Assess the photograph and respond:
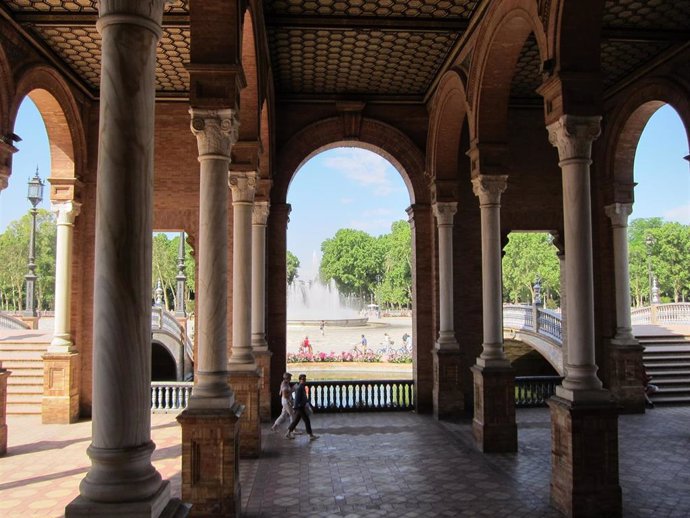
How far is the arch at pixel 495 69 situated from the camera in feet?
31.2

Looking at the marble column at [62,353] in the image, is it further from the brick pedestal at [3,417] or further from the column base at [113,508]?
the column base at [113,508]

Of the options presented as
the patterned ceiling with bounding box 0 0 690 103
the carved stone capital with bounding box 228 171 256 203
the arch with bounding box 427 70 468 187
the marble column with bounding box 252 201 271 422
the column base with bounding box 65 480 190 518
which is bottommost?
the column base with bounding box 65 480 190 518

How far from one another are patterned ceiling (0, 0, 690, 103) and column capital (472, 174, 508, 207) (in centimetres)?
290

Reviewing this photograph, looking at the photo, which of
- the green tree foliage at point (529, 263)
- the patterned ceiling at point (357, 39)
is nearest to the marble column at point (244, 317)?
the patterned ceiling at point (357, 39)

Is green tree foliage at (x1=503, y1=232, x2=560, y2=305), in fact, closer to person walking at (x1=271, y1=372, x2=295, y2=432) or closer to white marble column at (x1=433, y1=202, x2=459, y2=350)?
white marble column at (x1=433, y1=202, x2=459, y2=350)

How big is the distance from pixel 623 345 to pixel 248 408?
9.55 meters

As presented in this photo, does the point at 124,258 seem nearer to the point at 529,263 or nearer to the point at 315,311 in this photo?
the point at 315,311

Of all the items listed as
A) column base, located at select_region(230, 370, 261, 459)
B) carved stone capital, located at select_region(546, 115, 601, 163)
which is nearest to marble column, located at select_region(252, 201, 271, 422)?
column base, located at select_region(230, 370, 261, 459)

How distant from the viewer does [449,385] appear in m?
13.7

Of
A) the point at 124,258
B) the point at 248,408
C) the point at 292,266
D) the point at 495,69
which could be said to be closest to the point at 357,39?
the point at 495,69

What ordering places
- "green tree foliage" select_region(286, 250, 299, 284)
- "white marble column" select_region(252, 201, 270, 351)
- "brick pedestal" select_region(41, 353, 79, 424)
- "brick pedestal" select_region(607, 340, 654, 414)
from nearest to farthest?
"white marble column" select_region(252, 201, 270, 351) < "brick pedestal" select_region(41, 353, 79, 424) < "brick pedestal" select_region(607, 340, 654, 414) < "green tree foliage" select_region(286, 250, 299, 284)

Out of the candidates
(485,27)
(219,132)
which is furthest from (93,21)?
(485,27)

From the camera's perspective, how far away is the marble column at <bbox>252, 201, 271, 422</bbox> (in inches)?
513

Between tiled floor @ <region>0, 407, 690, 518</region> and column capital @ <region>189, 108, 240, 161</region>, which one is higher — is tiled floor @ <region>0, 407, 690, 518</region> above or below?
below
